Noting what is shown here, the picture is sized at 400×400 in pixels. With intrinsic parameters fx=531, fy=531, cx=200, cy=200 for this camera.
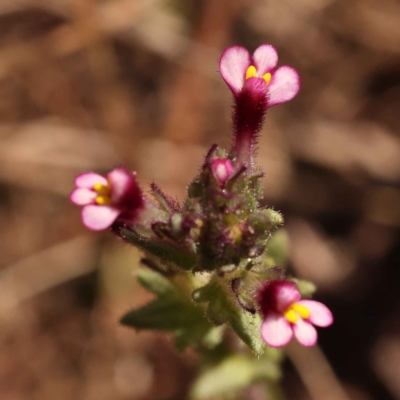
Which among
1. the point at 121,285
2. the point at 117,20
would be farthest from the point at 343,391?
the point at 117,20

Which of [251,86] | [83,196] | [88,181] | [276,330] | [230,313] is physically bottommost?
[230,313]

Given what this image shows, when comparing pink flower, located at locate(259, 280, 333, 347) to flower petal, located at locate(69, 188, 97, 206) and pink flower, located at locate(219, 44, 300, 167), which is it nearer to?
pink flower, located at locate(219, 44, 300, 167)

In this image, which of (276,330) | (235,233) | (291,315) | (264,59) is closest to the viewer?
(276,330)

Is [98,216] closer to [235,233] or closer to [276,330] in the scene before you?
[235,233]

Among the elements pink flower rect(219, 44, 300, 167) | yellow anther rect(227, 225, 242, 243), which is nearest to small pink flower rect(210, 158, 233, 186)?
yellow anther rect(227, 225, 242, 243)

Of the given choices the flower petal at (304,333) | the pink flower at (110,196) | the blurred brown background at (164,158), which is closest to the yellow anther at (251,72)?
the pink flower at (110,196)

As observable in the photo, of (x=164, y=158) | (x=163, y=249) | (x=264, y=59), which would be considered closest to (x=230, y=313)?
(x=163, y=249)
